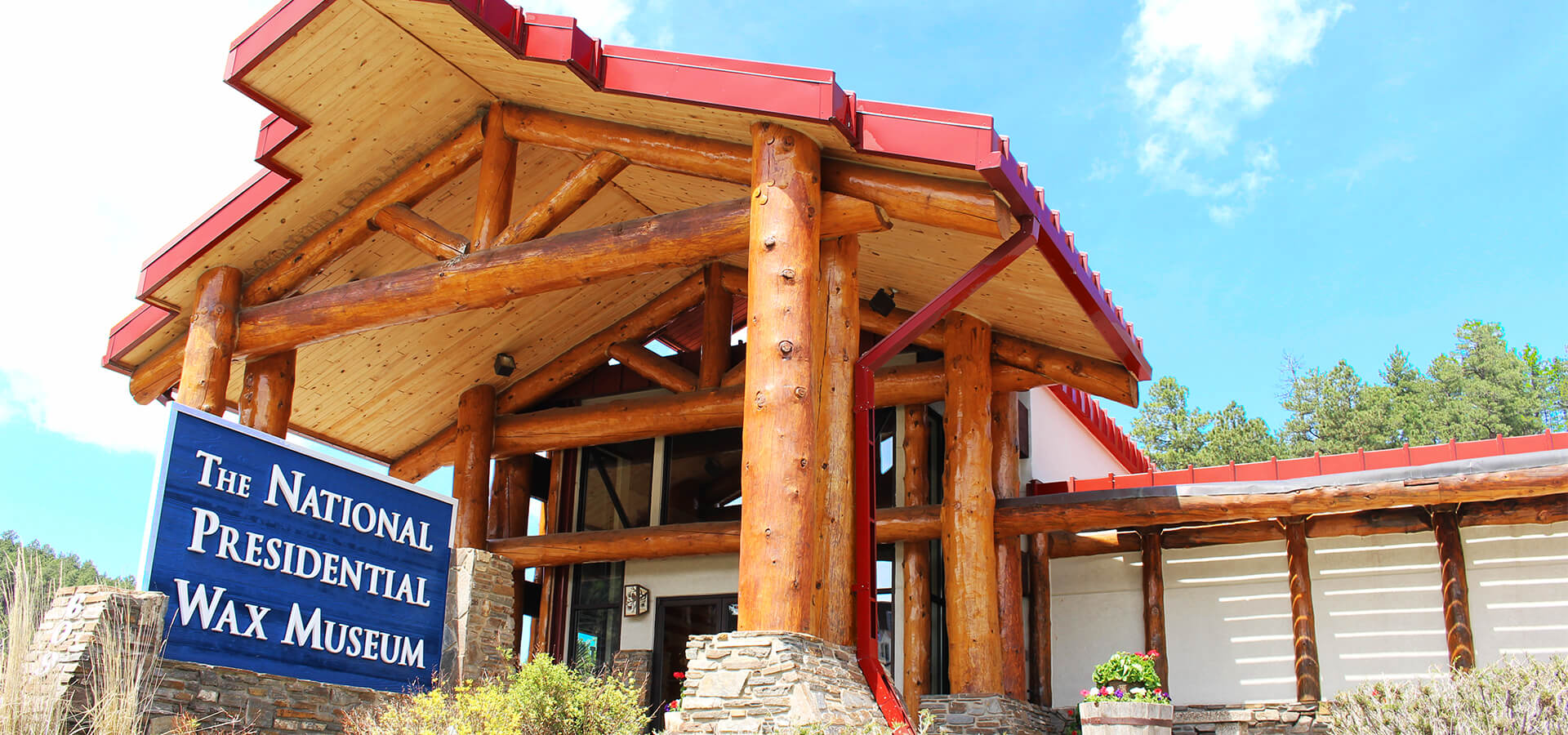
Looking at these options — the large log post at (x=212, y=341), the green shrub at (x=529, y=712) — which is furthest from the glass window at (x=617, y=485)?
the green shrub at (x=529, y=712)

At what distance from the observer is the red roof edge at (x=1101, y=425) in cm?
1543

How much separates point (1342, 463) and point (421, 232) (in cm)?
837

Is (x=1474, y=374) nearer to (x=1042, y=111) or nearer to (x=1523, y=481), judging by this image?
(x=1523, y=481)

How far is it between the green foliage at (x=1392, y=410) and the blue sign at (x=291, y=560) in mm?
28494

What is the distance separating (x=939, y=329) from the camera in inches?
459

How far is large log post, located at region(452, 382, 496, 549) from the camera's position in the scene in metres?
13.2

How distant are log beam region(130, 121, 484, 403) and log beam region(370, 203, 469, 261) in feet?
0.50

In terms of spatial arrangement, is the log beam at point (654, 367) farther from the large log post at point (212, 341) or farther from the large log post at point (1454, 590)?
the large log post at point (1454, 590)

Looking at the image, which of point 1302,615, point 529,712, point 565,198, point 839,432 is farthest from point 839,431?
point 1302,615

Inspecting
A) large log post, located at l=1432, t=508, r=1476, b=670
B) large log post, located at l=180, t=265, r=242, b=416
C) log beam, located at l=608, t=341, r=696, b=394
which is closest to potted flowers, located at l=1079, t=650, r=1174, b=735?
large log post, located at l=1432, t=508, r=1476, b=670

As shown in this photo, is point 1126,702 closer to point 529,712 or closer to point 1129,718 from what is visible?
point 1129,718

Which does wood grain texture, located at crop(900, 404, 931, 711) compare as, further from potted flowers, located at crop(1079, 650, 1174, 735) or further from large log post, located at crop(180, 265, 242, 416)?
large log post, located at crop(180, 265, 242, 416)

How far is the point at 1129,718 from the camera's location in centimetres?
873

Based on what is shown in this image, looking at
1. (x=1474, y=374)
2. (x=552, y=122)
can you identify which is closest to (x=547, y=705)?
(x=552, y=122)
